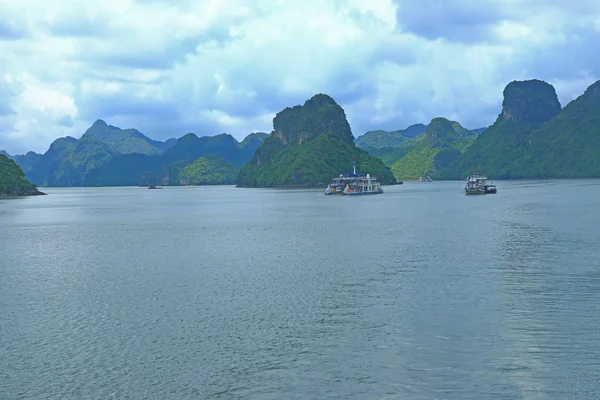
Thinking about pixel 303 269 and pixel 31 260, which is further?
pixel 31 260

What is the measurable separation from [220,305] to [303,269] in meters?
18.9

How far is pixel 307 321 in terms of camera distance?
39.7 meters

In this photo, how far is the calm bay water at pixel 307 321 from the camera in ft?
91.8

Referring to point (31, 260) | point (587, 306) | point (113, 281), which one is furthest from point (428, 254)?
point (31, 260)

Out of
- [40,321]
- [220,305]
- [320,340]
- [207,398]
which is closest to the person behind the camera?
[207,398]

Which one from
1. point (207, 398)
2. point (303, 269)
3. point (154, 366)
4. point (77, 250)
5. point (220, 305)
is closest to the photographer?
point (207, 398)

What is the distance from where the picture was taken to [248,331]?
3738 cm

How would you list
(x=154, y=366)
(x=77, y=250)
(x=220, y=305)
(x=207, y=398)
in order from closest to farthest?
(x=207, y=398) → (x=154, y=366) → (x=220, y=305) → (x=77, y=250)

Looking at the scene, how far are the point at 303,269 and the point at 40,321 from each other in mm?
29342

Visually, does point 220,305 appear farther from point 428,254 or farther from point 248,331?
point 428,254

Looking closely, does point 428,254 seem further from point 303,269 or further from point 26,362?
point 26,362

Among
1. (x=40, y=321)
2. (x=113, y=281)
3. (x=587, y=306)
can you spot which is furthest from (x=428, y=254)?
(x=40, y=321)

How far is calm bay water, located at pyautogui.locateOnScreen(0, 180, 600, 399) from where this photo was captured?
27969mm

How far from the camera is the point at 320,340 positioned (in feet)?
115
